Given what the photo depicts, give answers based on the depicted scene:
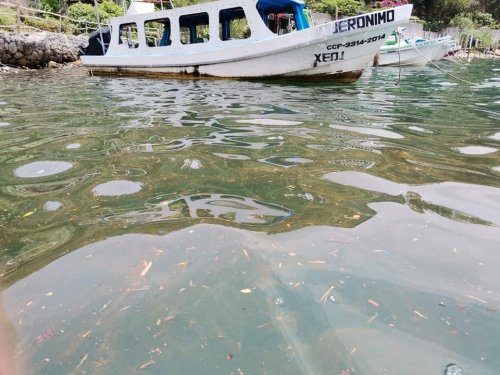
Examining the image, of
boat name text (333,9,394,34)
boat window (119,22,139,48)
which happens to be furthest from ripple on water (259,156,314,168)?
boat window (119,22,139,48)

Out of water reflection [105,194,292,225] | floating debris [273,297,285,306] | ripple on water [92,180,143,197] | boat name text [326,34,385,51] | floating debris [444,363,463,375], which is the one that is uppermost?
boat name text [326,34,385,51]

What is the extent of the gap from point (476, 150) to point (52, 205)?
121 inches

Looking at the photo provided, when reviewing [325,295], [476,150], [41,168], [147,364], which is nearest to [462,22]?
[476,150]

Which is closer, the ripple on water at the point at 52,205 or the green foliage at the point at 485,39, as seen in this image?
the ripple on water at the point at 52,205

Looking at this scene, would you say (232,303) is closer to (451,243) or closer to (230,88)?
(451,243)

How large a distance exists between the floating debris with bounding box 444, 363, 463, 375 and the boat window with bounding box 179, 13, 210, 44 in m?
9.72

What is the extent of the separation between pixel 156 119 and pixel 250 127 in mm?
1233

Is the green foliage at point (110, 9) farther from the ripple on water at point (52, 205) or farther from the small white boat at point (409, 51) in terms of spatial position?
the ripple on water at point (52, 205)

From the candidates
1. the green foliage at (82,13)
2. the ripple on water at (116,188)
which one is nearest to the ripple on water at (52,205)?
the ripple on water at (116,188)

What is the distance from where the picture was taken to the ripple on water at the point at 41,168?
266cm

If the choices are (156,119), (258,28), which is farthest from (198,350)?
(258,28)

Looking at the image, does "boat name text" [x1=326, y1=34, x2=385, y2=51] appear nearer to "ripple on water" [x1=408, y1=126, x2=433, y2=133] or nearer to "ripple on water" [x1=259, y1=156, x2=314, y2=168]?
"ripple on water" [x1=408, y1=126, x2=433, y2=133]

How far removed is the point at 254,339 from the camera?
1.18 meters

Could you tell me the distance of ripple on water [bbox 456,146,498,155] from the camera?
315cm
